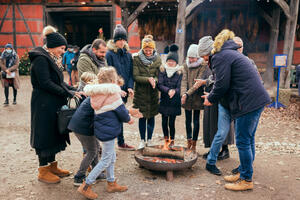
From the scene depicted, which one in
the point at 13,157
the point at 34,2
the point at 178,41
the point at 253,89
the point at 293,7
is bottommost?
the point at 13,157

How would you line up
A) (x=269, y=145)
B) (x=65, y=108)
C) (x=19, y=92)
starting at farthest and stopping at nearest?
(x=19, y=92), (x=269, y=145), (x=65, y=108)

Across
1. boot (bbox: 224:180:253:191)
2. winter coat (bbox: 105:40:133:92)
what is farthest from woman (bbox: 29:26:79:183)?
boot (bbox: 224:180:253:191)

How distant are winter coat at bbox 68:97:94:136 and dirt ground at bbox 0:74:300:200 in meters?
0.83

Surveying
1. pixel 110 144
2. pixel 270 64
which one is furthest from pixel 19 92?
pixel 270 64

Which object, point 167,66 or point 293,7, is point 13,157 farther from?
point 293,7

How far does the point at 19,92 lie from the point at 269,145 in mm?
9064

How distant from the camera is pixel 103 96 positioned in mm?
2953

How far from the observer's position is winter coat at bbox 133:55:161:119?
454cm

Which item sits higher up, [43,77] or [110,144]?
[43,77]

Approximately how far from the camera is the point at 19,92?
10.2m

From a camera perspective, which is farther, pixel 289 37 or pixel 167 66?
pixel 289 37

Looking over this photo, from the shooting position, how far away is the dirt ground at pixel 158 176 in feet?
10.9

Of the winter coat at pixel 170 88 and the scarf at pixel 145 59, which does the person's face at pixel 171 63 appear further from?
the scarf at pixel 145 59

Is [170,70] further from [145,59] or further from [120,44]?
[120,44]
